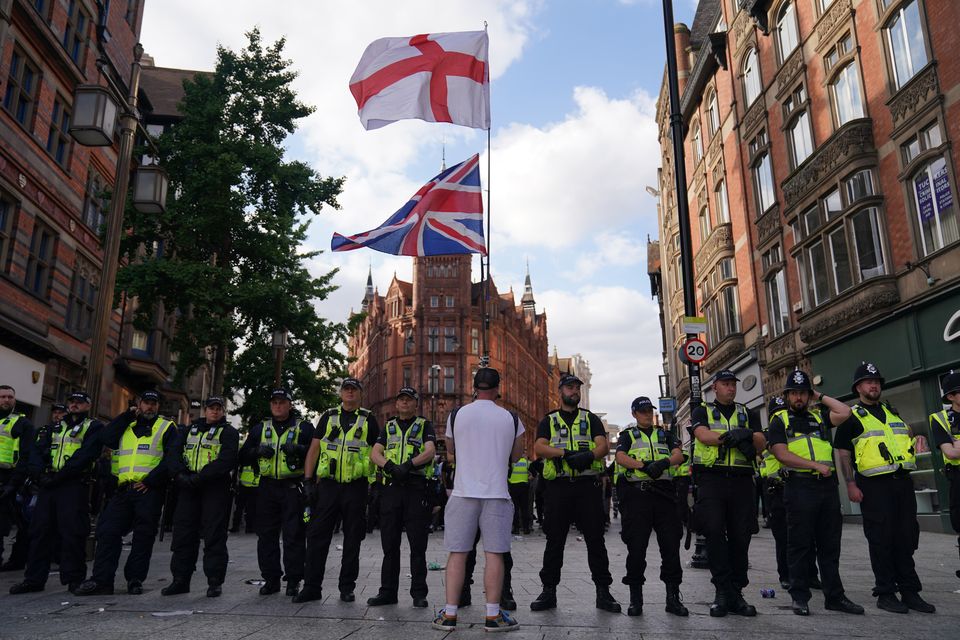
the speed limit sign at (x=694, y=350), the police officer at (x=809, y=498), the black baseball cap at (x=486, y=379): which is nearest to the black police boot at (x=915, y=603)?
the police officer at (x=809, y=498)

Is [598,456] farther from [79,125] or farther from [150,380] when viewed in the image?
[150,380]

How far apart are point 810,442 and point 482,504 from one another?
305 centimetres

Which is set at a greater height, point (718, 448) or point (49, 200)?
point (49, 200)

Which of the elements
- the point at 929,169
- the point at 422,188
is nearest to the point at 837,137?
the point at 929,169

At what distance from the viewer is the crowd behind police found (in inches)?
245

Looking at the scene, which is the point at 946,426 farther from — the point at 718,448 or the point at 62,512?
the point at 62,512

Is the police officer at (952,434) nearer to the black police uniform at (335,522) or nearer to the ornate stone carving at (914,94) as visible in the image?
the black police uniform at (335,522)

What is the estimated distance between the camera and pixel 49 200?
20.0 m

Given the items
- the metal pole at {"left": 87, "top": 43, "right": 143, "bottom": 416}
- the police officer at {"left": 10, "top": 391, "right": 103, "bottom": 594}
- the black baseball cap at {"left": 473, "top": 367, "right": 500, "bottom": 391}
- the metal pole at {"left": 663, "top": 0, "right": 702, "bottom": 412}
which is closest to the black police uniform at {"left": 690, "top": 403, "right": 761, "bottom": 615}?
the black baseball cap at {"left": 473, "top": 367, "right": 500, "bottom": 391}

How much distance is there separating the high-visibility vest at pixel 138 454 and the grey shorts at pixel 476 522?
3782mm

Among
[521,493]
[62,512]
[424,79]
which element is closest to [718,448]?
[62,512]

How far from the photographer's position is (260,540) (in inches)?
291

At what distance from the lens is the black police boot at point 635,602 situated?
6055 mm

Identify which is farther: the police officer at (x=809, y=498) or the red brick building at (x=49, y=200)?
the red brick building at (x=49, y=200)
